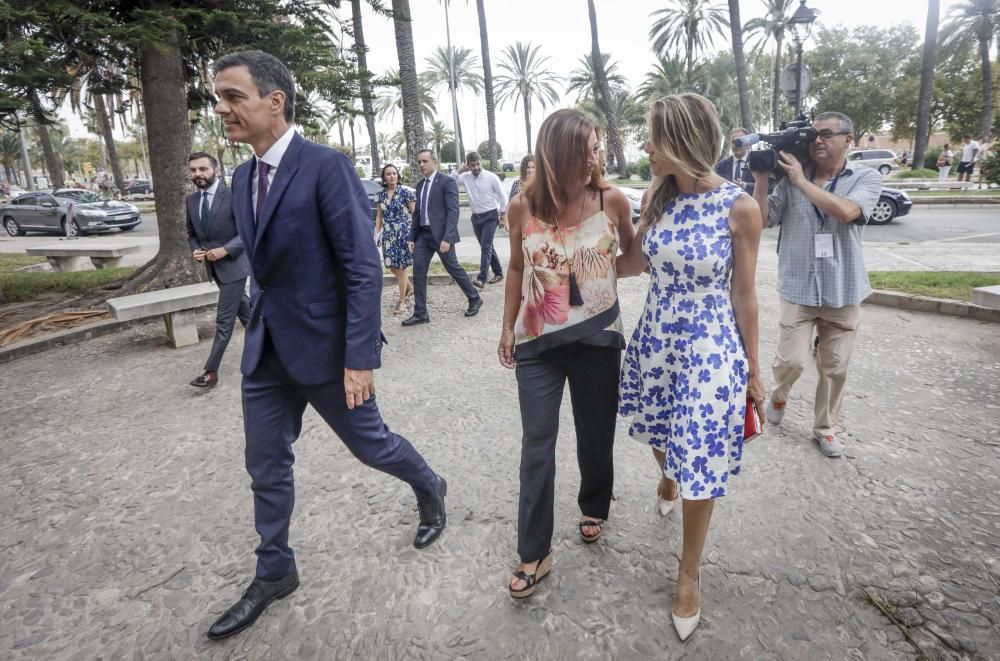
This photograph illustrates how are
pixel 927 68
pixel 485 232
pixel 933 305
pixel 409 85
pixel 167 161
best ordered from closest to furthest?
1. pixel 933 305
2. pixel 167 161
3. pixel 485 232
4. pixel 409 85
5. pixel 927 68

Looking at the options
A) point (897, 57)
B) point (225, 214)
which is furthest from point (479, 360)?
point (897, 57)

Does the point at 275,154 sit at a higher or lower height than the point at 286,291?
higher

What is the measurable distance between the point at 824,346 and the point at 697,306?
178cm

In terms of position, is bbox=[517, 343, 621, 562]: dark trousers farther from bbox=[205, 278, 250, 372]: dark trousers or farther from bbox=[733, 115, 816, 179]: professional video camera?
bbox=[205, 278, 250, 372]: dark trousers

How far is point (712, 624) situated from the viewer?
2.22m

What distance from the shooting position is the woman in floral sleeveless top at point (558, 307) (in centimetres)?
219

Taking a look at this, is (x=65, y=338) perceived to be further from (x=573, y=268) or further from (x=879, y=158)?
(x=879, y=158)

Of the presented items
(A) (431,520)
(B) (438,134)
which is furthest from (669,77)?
(A) (431,520)

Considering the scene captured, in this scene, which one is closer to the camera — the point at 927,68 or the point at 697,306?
the point at 697,306

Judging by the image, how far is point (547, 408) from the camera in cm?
235

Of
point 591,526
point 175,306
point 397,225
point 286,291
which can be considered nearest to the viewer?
point 286,291

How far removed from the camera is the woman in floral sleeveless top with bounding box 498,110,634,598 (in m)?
2.19

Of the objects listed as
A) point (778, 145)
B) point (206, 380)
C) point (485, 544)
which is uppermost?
point (778, 145)

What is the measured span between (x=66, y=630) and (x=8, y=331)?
19.1 ft
